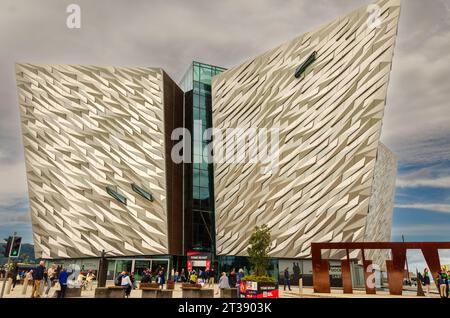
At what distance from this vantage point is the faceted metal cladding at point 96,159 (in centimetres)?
4062

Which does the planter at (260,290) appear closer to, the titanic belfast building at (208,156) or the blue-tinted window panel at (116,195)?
the titanic belfast building at (208,156)

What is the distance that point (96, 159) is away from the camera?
42.2 metres

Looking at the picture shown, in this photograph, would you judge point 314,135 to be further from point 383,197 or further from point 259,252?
point 383,197

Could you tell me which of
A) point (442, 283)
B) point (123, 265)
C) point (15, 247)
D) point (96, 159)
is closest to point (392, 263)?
point (442, 283)

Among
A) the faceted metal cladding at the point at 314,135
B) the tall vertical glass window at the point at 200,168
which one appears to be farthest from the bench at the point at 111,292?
the tall vertical glass window at the point at 200,168

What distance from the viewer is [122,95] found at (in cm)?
4469

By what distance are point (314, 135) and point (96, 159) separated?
25.9m

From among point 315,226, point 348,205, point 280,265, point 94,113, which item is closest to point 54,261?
point 94,113

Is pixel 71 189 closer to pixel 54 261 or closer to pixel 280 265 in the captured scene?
pixel 54 261

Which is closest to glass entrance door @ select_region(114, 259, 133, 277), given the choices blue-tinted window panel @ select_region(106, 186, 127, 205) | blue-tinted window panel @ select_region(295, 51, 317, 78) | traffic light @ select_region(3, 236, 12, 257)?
blue-tinted window panel @ select_region(106, 186, 127, 205)

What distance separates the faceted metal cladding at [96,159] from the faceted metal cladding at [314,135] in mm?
9036

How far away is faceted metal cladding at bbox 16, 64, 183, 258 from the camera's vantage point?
40625 millimetres

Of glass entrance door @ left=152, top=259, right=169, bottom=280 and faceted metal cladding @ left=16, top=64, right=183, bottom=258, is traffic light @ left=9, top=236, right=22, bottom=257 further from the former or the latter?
glass entrance door @ left=152, top=259, right=169, bottom=280
